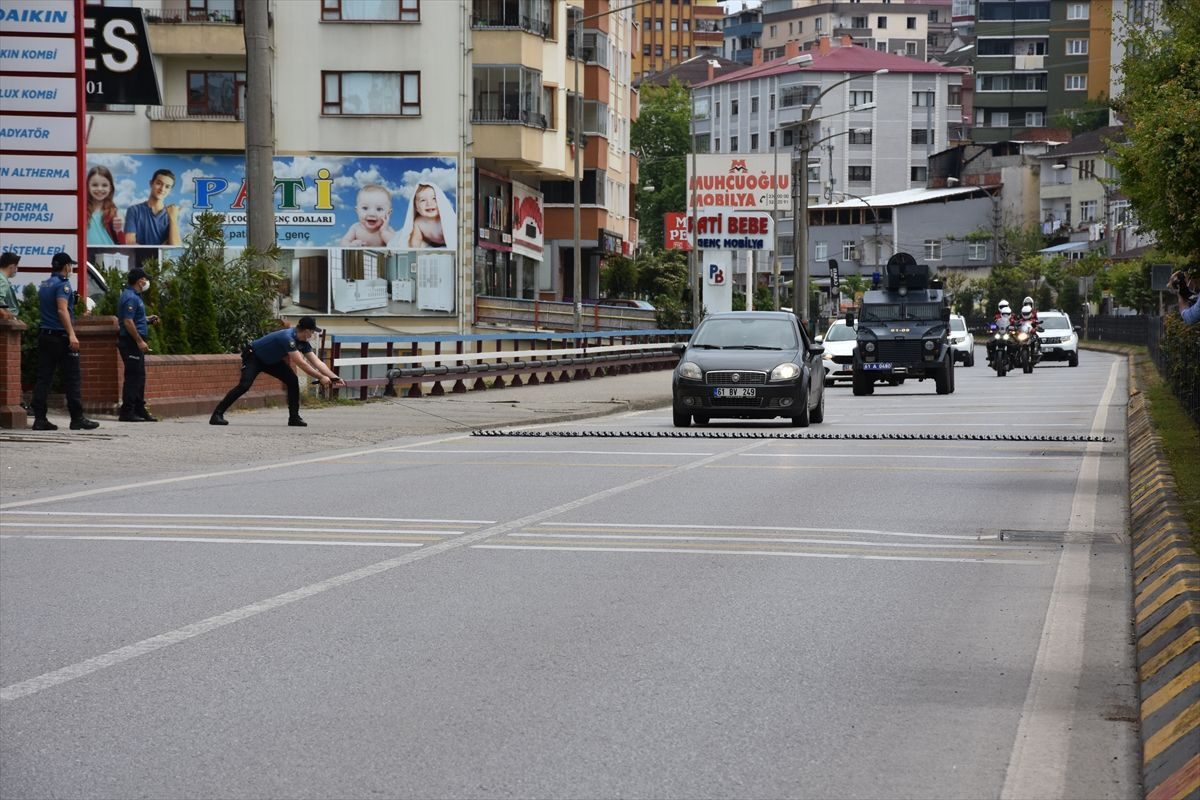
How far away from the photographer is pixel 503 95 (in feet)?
196

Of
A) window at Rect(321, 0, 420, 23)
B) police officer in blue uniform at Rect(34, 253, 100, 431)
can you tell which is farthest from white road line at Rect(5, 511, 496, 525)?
window at Rect(321, 0, 420, 23)

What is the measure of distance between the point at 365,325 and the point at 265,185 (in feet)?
103

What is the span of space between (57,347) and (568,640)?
44.1ft

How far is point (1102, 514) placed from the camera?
45.4 ft

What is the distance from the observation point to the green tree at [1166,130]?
14.8 metres

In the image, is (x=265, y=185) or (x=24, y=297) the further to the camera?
(x=265, y=185)

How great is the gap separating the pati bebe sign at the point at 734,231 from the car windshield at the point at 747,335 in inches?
1087

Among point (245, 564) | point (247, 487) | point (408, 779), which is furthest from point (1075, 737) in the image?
point (247, 487)

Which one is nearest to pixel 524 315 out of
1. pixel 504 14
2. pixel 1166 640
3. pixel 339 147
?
pixel 339 147

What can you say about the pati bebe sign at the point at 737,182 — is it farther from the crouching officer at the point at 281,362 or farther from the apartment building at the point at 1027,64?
the apartment building at the point at 1027,64

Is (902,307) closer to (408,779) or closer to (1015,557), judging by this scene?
(1015,557)

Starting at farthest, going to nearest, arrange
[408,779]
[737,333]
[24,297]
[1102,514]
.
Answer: [737,333]
[24,297]
[1102,514]
[408,779]

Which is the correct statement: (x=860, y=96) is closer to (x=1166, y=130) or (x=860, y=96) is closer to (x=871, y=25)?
(x=871, y=25)

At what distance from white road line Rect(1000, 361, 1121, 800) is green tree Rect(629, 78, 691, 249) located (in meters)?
140
